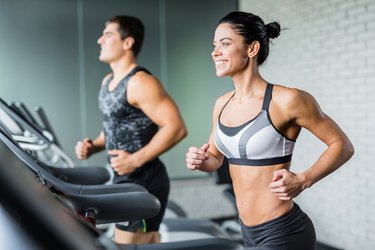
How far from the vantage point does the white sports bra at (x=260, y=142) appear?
1.32 m

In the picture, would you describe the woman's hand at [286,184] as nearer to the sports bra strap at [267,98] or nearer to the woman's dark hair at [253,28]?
the sports bra strap at [267,98]

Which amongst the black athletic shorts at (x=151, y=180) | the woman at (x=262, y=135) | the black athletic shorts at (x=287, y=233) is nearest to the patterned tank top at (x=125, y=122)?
the black athletic shorts at (x=151, y=180)

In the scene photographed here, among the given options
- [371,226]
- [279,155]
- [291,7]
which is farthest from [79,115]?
[279,155]

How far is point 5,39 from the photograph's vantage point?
3707 millimetres

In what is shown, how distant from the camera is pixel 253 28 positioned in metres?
1.35

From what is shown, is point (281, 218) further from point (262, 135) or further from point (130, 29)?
point (130, 29)

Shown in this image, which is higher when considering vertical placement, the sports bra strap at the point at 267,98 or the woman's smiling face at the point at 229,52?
the woman's smiling face at the point at 229,52

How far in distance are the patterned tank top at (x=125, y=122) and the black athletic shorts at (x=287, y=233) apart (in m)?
1.03

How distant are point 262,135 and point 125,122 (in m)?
1.12

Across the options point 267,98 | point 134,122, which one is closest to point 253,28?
point 267,98

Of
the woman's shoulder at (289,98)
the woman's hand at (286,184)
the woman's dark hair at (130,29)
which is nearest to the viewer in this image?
the woman's hand at (286,184)

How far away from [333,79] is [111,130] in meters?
1.07

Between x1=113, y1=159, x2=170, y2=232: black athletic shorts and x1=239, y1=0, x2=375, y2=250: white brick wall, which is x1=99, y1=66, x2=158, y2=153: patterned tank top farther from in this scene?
x1=239, y1=0, x2=375, y2=250: white brick wall

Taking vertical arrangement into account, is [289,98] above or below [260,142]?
above
